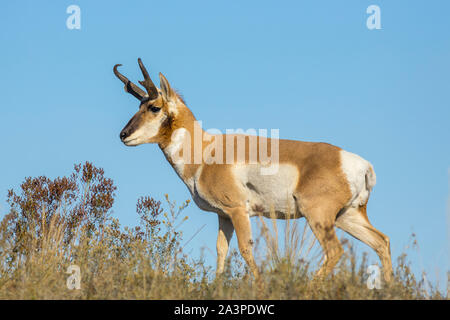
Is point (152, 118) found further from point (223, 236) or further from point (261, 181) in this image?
point (223, 236)

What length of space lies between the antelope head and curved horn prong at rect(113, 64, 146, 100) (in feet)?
2.38

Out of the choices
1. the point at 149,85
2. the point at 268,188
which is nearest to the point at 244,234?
the point at 268,188

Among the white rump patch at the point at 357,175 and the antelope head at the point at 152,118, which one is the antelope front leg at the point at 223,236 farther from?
the white rump patch at the point at 357,175

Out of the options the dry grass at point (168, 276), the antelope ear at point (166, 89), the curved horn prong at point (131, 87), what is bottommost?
the dry grass at point (168, 276)

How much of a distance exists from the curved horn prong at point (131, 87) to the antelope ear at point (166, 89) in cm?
90

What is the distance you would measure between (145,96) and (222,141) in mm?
1785

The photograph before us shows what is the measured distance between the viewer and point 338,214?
347 inches

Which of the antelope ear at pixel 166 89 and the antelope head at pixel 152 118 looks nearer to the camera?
the antelope ear at pixel 166 89

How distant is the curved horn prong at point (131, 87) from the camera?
397 inches

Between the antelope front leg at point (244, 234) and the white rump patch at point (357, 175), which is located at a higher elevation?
the white rump patch at point (357, 175)

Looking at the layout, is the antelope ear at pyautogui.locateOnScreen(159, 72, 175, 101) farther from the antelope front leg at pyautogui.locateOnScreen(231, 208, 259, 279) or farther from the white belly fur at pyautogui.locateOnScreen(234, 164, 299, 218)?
the antelope front leg at pyautogui.locateOnScreen(231, 208, 259, 279)

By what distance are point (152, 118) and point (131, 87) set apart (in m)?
1.33

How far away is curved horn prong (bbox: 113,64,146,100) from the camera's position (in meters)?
10.1

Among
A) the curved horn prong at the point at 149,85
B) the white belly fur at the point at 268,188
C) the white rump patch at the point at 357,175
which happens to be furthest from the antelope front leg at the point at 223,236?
the curved horn prong at the point at 149,85
